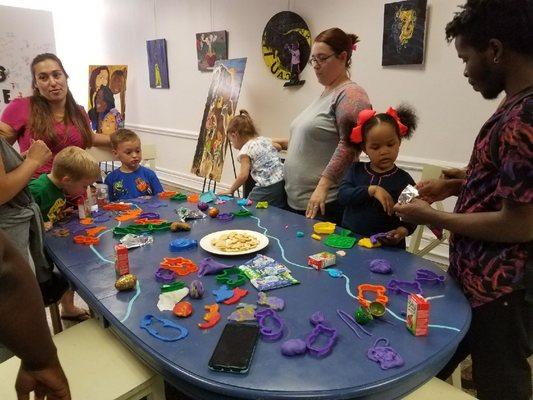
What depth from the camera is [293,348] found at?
88 cm

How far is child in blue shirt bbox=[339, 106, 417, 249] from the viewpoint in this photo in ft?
5.22

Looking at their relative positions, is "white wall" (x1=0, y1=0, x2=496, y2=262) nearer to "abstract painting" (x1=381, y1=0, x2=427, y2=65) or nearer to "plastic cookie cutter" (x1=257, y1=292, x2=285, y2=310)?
"abstract painting" (x1=381, y1=0, x2=427, y2=65)

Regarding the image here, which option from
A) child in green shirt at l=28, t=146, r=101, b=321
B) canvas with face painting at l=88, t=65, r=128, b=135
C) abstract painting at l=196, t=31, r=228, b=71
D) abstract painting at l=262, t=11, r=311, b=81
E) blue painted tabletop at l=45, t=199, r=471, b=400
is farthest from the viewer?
canvas with face painting at l=88, t=65, r=128, b=135

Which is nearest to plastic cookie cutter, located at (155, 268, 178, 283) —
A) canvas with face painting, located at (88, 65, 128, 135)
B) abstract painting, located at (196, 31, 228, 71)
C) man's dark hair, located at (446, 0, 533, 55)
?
man's dark hair, located at (446, 0, 533, 55)

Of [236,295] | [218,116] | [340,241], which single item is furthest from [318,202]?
[218,116]

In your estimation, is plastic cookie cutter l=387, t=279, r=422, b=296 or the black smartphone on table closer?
the black smartphone on table

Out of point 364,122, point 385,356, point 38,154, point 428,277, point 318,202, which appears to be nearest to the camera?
point 385,356

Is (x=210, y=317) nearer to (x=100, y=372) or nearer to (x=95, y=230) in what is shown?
(x=100, y=372)

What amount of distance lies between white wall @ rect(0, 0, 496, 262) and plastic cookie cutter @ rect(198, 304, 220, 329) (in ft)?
7.82

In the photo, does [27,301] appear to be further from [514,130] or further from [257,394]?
[514,130]

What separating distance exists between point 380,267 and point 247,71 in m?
3.35

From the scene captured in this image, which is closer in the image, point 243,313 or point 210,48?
point 243,313

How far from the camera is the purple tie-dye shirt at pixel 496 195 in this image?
2.95ft

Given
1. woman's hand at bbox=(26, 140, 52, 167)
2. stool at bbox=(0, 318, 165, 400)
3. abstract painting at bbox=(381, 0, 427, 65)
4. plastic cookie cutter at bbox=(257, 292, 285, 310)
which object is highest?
abstract painting at bbox=(381, 0, 427, 65)
